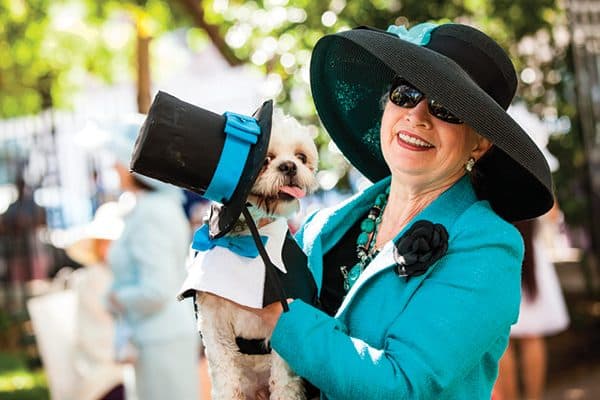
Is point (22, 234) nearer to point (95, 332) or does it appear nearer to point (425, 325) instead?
point (95, 332)

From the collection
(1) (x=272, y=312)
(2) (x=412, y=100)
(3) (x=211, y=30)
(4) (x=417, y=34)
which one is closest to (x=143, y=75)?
(3) (x=211, y=30)

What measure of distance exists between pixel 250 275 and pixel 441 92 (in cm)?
61

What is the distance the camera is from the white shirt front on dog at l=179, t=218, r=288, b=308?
7.28 feet

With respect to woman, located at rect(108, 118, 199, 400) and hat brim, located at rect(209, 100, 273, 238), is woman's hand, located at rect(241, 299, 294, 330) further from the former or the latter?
woman, located at rect(108, 118, 199, 400)

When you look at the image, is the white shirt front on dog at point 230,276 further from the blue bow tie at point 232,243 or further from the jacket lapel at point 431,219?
the jacket lapel at point 431,219

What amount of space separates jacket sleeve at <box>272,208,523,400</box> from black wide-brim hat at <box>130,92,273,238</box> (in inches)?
12.2

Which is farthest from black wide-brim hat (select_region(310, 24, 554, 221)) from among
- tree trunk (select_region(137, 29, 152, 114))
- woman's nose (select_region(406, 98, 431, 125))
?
tree trunk (select_region(137, 29, 152, 114))

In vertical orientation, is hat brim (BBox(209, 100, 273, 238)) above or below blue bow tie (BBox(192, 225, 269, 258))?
above

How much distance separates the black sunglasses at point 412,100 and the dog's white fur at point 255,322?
29cm

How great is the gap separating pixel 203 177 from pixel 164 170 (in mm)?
87

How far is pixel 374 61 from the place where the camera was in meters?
2.64

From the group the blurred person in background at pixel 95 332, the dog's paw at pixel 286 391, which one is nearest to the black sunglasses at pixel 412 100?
the dog's paw at pixel 286 391

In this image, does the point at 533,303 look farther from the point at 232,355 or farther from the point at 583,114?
the point at 232,355

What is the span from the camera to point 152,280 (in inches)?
196
